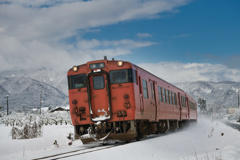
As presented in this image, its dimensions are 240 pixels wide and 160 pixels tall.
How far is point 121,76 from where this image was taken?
43.8ft

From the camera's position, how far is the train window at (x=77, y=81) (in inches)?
540

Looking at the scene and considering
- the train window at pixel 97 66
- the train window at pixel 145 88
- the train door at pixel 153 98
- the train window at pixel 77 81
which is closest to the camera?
the train window at pixel 97 66

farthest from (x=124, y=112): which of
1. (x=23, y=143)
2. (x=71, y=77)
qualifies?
(x=23, y=143)

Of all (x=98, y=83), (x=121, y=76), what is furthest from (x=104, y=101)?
(x=121, y=76)

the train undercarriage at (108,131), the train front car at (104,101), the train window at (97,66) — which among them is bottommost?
the train undercarriage at (108,131)

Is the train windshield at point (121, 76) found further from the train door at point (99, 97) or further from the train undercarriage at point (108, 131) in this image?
the train undercarriage at point (108, 131)

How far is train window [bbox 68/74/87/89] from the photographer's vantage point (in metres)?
13.7

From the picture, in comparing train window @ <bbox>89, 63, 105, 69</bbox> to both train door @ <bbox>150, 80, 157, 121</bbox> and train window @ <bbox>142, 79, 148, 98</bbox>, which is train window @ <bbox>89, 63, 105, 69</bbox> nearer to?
train window @ <bbox>142, 79, 148, 98</bbox>

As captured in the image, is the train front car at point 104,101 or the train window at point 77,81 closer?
the train front car at point 104,101

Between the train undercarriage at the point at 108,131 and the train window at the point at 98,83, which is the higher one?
the train window at the point at 98,83

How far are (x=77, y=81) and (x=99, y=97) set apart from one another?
122 cm

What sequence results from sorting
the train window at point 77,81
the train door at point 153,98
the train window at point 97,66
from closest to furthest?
the train window at point 97,66 < the train window at point 77,81 < the train door at point 153,98

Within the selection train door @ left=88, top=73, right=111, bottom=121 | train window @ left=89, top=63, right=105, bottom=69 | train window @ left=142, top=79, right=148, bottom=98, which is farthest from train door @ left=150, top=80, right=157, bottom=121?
train window @ left=89, top=63, right=105, bottom=69

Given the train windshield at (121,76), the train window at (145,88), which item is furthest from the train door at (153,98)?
the train windshield at (121,76)
